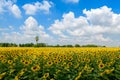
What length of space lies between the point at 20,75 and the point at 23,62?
1.55 meters

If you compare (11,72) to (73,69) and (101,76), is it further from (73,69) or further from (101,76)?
(101,76)

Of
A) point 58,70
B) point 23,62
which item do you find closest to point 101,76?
point 58,70

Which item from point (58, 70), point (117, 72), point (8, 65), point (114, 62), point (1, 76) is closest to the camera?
point (1, 76)

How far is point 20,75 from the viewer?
28.5 feet

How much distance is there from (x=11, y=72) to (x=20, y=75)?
37 cm

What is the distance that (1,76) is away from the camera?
26.8 feet

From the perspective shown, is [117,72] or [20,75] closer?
[20,75]

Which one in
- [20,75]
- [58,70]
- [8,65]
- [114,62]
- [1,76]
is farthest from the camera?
[114,62]

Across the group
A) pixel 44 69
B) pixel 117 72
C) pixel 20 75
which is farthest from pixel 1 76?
pixel 117 72

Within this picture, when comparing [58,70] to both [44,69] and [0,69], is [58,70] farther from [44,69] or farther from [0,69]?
[0,69]

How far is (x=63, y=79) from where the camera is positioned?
9281mm

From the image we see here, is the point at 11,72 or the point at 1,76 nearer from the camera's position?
the point at 1,76

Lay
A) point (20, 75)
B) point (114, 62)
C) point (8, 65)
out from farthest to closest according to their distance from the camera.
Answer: point (114, 62) → point (8, 65) → point (20, 75)

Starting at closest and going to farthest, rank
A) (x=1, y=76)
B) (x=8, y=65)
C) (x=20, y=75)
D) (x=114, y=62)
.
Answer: (x=1, y=76) < (x=20, y=75) < (x=8, y=65) < (x=114, y=62)
